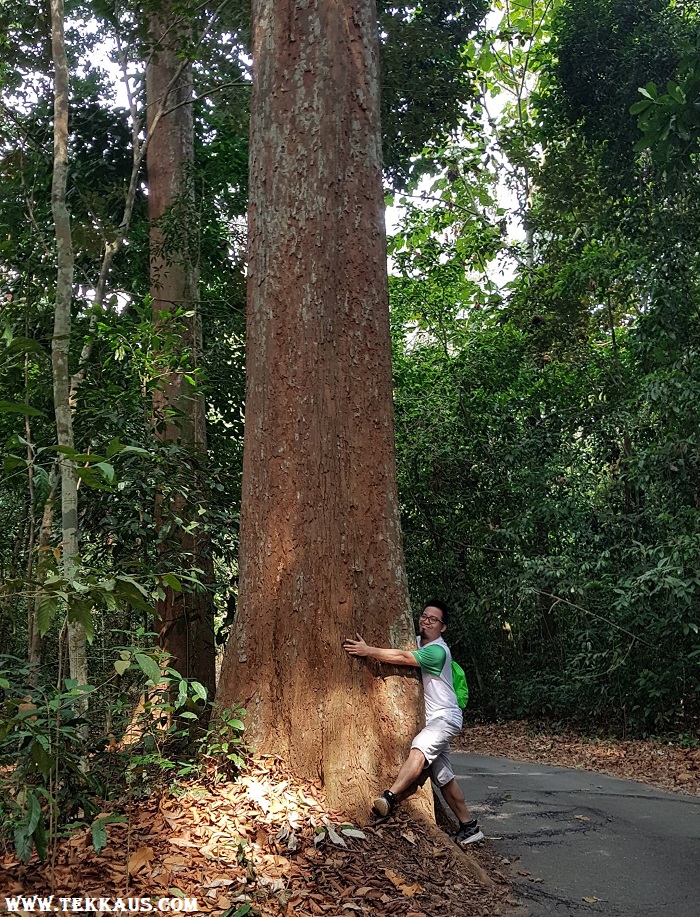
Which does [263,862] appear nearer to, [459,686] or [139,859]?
[139,859]

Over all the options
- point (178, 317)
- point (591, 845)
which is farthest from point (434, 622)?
point (178, 317)

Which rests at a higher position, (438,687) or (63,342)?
(63,342)

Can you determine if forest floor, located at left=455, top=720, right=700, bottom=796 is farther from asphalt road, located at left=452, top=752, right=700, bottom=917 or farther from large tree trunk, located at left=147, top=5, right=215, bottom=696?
large tree trunk, located at left=147, top=5, right=215, bottom=696

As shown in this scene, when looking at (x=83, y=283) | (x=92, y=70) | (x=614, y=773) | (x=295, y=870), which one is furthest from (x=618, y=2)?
(x=295, y=870)

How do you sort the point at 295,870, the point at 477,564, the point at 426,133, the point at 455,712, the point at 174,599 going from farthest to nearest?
1. the point at 477,564
2. the point at 426,133
3. the point at 174,599
4. the point at 455,712
5. the point at 295,870

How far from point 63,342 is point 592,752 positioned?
927 cm

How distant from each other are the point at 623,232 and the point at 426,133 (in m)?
3.14

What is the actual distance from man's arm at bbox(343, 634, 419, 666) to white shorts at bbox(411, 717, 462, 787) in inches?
17.5

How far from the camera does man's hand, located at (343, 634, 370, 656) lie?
494 cm

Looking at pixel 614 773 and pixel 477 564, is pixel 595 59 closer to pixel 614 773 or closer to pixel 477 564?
pixel 477 564

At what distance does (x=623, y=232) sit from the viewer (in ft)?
38.8

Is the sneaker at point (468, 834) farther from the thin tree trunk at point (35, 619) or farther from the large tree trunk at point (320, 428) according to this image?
the thin tree trunk at point (35, 619)

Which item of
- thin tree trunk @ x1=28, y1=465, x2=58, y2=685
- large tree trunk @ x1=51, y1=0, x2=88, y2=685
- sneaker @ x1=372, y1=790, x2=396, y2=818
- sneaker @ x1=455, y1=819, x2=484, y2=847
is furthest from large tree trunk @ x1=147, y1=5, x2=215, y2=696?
sneaker @ x1=455, y1=819, x2=484, y2=847

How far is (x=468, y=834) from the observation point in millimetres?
5445
